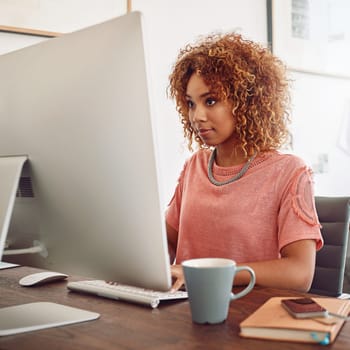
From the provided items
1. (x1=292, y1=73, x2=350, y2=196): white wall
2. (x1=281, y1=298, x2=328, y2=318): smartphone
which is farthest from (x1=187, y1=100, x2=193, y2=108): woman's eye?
(x1=292, y1=73, x2=350, y2=196): white wall

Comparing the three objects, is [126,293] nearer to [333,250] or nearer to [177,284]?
[177,284]

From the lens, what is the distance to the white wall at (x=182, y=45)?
182 centimetres

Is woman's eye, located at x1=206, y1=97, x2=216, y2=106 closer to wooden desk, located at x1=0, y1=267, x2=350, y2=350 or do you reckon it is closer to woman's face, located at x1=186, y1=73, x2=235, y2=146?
woman's face, located at x1=186, y1=73, x2=235, y2=146

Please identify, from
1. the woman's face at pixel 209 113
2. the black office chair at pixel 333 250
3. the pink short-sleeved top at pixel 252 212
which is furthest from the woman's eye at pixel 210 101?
the black office chair at pixel 333 250

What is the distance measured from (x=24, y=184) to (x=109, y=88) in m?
0.26

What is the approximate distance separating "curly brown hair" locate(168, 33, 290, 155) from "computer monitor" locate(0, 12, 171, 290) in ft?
2.00

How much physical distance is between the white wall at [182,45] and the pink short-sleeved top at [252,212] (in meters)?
0.25

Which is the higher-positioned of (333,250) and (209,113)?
(209,113)

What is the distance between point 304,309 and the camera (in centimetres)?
78

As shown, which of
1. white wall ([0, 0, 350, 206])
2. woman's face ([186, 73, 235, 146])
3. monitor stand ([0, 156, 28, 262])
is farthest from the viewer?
white wall ([0, 0, 350, 206])

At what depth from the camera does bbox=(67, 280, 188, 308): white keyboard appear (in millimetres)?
931

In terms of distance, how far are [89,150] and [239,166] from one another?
67 centimetres

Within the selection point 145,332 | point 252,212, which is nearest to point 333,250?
point 252,212

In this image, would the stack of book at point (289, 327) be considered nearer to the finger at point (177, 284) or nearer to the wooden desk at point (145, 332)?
the wooden desk at point (145, 332)
